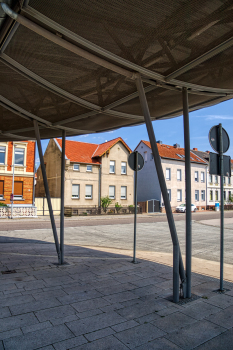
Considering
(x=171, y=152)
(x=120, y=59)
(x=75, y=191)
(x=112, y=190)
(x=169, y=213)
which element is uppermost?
Result: (x=171, y=152)

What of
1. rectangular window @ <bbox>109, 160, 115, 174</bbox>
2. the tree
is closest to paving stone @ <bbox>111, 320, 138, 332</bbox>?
the tree

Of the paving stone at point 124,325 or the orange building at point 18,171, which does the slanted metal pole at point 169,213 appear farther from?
the orange building at point 18,171

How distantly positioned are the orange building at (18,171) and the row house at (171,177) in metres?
19.9

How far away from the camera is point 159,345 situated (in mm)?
3064

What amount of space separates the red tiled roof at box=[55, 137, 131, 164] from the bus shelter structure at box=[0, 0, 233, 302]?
30.0 metres

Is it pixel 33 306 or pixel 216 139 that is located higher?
pixel 216 139

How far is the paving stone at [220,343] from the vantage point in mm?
3047

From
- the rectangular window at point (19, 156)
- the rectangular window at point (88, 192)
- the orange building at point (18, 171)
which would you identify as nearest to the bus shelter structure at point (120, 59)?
the orange building at point (18, 171)

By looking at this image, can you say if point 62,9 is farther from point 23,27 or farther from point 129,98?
point 129,98

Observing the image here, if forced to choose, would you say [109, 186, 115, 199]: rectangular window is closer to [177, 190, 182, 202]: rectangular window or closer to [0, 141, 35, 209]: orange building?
[0, 141, 35, 209]: orange building

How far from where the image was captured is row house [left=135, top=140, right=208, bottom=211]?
44250 mm

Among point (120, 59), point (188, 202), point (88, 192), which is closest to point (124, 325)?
point (188, 202)

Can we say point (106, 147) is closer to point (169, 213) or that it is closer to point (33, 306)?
point (169, 213)

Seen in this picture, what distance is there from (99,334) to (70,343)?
15.3 inches
